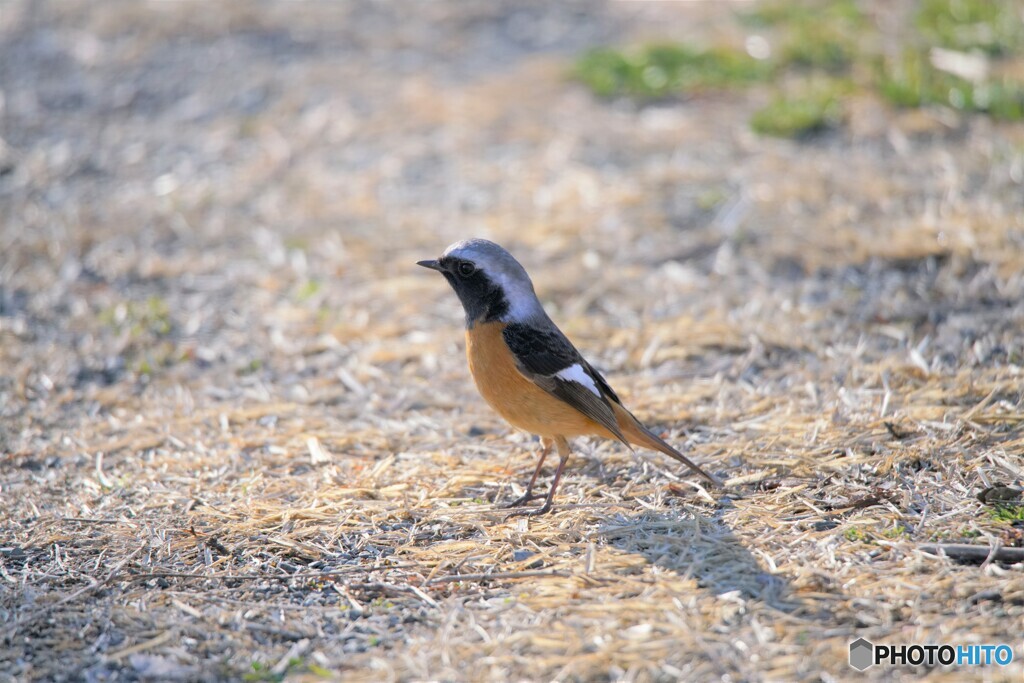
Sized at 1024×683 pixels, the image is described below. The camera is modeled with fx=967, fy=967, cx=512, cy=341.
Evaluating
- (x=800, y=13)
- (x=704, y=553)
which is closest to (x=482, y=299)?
(x=704, y=553)

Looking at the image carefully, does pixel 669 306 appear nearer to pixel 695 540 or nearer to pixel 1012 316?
pixel 1012 316

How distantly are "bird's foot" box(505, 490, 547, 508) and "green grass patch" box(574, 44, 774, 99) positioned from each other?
6.52 m

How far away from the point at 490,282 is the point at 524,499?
3.89ft

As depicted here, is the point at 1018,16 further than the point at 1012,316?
Yes

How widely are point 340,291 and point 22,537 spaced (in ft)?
11.2

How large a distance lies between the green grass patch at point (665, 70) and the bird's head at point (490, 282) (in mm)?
5772

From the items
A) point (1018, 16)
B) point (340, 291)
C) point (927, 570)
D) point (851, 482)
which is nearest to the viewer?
point (927, 570)

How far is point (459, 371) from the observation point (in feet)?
21.2

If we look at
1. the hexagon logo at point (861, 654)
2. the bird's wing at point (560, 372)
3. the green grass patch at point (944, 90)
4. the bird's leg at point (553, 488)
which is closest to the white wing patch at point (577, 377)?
the bird's wing at point (560, 372)

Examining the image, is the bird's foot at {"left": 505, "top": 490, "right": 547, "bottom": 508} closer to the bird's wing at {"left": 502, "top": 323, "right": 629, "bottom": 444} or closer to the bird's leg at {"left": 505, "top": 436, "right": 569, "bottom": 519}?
the bird's leg at {"left": 505, "top": 436, "right": 569, "bottom": 519}

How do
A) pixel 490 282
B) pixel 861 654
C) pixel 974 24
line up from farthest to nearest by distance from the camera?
pixel 974 24, pixel 490 282, pixel 861 654

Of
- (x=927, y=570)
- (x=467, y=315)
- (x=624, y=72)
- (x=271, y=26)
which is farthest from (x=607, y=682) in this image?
(x=271, y=26)

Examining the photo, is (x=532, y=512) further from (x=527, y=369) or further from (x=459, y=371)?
(x=459, y=371)

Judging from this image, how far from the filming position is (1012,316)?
6059 millimetres
